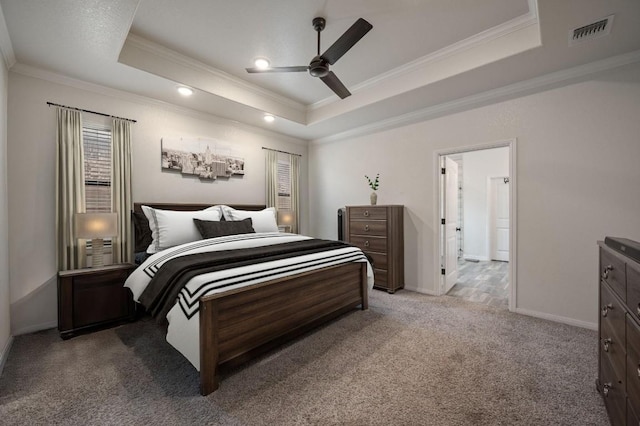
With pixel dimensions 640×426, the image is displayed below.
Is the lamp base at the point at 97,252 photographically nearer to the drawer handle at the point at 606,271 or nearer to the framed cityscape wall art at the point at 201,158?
the framed cityscape wall art at the point at 201,158

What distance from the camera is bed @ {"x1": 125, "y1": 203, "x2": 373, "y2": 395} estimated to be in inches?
70.6

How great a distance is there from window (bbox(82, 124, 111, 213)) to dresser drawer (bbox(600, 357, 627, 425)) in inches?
176

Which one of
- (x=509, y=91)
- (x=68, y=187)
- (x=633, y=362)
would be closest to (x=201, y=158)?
(x=68, y=187)

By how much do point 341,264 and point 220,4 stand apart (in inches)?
105

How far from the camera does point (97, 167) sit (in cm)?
313

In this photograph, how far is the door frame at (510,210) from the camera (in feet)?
10.4

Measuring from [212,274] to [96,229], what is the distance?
1753mm

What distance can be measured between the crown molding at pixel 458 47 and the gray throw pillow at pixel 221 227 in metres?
2.49

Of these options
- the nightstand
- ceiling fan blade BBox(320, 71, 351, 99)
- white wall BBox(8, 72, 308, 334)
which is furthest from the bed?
ceiling fan blade BBox(320, 71, 351, 99)

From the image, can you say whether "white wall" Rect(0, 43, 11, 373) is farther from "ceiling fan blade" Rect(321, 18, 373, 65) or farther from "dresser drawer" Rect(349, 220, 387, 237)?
"dresser drawer" Rect(349, 220, 387, 237)

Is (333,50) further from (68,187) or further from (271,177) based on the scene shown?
(68,187)

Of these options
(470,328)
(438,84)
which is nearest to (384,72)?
(438,84)

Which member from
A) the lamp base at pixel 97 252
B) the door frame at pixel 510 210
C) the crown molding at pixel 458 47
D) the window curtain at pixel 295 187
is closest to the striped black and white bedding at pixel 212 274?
the lamp base at pixel 97 252

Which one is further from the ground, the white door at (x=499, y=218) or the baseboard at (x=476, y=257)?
the white door at (x=499, y=218)
